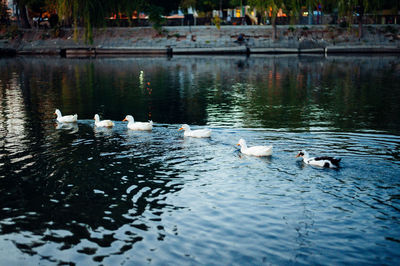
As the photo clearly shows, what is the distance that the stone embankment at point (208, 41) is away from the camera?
67625mm

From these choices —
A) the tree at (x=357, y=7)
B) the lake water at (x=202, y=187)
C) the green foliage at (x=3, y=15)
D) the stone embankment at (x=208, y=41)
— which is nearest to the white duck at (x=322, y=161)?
the lake water at (x=202, y=187)

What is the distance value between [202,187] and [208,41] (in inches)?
2392

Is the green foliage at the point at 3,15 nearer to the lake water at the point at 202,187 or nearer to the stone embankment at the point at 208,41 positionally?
the stone embankment at the point at 208,41

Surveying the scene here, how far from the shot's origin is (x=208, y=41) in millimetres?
72312

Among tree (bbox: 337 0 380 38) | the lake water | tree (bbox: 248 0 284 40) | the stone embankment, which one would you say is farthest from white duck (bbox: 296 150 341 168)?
the stone embankment

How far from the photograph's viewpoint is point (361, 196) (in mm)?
12289

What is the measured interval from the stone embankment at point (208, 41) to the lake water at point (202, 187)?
43063 mm

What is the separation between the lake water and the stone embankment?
43063 mm

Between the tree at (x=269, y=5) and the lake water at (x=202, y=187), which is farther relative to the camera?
the tree at (x=269, y=5)

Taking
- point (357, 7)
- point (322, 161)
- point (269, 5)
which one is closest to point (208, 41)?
point (269, 5)

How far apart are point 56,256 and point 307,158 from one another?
789 cm

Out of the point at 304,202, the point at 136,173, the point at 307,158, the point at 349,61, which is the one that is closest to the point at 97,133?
the point at 136,173

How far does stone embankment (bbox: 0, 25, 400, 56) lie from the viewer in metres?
67.6

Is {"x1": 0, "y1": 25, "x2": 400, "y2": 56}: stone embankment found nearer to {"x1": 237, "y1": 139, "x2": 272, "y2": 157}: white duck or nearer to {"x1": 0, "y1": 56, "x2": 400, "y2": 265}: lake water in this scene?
{"x1": 0, "y1": 56, "x2": 400, "y2": 265}: lake water
